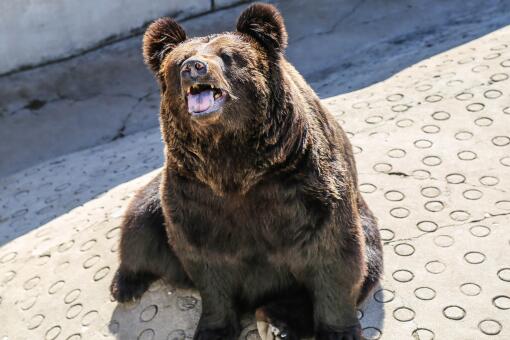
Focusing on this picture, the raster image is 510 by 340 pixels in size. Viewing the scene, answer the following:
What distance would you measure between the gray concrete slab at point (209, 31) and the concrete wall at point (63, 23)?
183 millimetres

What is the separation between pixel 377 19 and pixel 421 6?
0.62 m

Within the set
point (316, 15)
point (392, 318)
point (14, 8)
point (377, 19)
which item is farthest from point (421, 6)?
point (392, 318)

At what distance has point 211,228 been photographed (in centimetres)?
263

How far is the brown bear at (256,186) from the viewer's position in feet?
8.10

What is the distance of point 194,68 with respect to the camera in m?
2.25

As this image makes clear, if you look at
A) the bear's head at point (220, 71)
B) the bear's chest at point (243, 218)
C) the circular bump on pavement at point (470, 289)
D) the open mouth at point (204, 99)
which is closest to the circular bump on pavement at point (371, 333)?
the circular bump on pavement at point (470, 289)

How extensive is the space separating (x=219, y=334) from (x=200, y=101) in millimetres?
1121

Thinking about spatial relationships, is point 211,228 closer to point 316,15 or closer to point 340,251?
point 340,251

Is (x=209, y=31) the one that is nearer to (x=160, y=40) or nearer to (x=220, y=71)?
(x=160, y=40)

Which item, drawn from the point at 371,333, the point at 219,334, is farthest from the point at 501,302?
the point at 219,334

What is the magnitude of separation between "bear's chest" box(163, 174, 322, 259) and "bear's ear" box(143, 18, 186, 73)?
0.51 meters

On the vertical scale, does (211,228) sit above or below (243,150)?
below

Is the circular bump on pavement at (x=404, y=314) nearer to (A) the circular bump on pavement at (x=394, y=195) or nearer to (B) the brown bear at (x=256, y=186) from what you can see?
(B) the brown bear at (x=256, y=186)

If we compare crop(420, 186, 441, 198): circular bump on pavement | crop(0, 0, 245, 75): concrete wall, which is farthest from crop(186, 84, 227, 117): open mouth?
crop(0, 0, 245, 75): concrete wall
